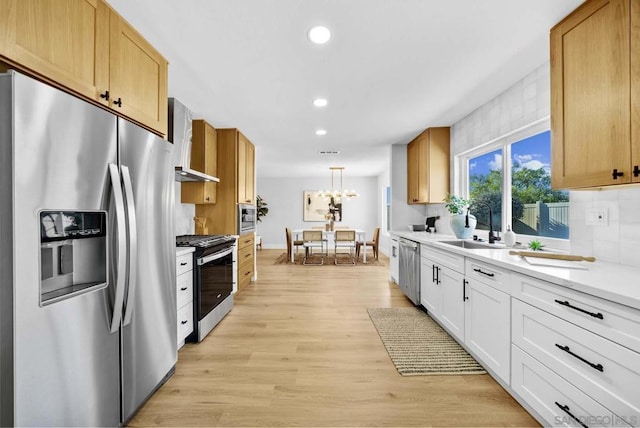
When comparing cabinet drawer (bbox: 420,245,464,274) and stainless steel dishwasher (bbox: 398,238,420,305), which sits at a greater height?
cabinet drawer (bbox: 420,245,464,274)

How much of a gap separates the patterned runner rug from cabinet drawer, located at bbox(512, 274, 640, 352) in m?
0.85

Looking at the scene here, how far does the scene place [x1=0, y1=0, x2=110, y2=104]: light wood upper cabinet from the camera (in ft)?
3.59

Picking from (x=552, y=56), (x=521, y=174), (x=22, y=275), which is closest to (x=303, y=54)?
(x=552, y=56)

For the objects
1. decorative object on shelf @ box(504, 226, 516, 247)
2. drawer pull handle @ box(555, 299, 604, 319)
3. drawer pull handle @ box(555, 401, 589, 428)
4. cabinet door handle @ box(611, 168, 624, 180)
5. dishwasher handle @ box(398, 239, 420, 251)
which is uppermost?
cabinet door handle @ box(611, 168, 624, 180)

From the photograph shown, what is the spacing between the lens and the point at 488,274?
196 cm

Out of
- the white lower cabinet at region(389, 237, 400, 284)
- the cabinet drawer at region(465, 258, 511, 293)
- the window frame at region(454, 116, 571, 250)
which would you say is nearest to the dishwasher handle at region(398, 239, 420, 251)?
the white lower cabinet at region(389, 237, 400, 284)

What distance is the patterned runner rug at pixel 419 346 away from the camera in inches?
83.0

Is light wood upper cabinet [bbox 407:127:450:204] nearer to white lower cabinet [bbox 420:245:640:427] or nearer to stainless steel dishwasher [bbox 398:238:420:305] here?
stainless steel dishwasher [bbox 398:238:420:305]

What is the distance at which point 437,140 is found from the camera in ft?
13.4

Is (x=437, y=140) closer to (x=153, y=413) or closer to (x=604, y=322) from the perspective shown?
(x=604, y=322)

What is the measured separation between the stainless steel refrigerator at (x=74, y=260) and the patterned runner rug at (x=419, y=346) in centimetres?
179

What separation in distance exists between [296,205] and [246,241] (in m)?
5.18

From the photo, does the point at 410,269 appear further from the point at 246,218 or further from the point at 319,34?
the point at 319,34

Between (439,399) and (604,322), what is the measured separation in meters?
1.04
